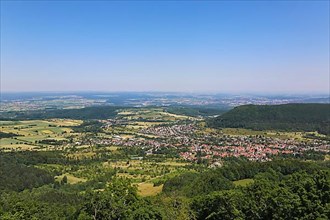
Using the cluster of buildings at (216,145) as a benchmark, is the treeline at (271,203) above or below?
above

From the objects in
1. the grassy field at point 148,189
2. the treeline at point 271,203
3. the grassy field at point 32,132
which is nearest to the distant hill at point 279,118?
the grassy field at point 32,132

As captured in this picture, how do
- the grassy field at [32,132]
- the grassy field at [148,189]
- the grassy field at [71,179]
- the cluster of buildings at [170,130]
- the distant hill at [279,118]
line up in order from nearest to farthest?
the grassy field at [148,189] < the grassy field at [71,179] < the grassy field at [32,132] < the cluster of buildings at [170,130] < the distant hill at [279,118]

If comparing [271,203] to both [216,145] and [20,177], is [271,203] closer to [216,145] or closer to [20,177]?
[20,177]

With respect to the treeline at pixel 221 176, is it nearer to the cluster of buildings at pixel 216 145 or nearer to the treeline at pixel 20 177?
the cluster of buildings at pixel 216 145

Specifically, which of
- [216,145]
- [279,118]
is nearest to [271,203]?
[216,145]

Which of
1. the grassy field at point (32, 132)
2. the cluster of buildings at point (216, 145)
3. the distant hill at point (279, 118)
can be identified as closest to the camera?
the cluster of buildings at point (216, 145)

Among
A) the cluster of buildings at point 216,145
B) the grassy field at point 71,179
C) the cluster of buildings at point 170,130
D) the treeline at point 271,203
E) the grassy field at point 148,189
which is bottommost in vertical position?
the grassy field at point 71,179

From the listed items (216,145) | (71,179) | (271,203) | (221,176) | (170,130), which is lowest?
(71,179)

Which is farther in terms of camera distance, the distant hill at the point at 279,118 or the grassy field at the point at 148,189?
the distant hill at the point at 279,118

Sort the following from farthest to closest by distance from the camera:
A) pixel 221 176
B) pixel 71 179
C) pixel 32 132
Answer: pixel 32 132 < pixel 71 179 < pixel 221 176
